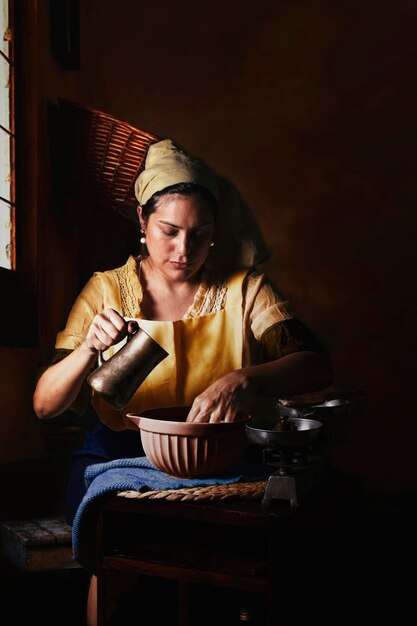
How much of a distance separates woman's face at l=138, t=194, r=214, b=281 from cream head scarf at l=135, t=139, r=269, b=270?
39mm

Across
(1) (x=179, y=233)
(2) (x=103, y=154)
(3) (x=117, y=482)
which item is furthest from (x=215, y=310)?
(3) (x=117, y=482)

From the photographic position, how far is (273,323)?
5.31 feet

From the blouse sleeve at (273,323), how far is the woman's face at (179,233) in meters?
0.15

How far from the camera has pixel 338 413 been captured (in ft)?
4.51

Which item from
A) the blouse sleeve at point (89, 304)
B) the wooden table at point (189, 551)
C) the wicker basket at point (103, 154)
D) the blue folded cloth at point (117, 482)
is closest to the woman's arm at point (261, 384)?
the blue folded cloth at point (117, 482)

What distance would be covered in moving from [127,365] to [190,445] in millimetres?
269

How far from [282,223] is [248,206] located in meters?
0.09

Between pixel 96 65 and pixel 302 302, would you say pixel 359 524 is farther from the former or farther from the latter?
pixel 96 65

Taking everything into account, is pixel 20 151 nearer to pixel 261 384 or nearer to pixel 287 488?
pixel 261 384

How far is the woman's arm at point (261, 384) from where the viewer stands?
139 centimetres

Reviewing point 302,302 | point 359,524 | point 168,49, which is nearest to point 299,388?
point 302,302

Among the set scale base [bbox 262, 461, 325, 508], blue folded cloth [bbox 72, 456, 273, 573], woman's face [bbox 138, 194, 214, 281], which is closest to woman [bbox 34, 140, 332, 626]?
woman's face [bbox 138, 194, 214, 281]

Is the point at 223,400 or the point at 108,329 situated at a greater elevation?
the point at 108,329

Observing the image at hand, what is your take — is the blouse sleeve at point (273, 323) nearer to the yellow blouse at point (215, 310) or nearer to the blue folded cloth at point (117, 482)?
the yellow blouse at point (215, 310)
